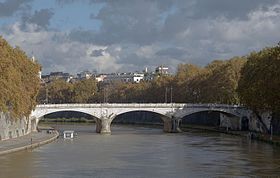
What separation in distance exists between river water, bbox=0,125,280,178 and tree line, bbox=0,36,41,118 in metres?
4.58

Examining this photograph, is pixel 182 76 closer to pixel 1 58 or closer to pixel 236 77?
pixel 236 77

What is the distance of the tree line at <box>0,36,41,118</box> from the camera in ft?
172

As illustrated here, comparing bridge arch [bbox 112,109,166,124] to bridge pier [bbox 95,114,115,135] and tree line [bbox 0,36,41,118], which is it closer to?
bridge pier [bbox 95,114,115,135]

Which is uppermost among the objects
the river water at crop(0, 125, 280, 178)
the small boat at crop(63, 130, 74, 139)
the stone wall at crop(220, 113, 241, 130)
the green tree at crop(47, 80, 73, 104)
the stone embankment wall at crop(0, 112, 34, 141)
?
the green tree at crop(47, 80, 73, 104)

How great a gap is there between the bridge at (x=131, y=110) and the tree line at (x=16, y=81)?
12.4 metres

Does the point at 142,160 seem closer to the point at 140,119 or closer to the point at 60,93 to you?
the point at 140,119

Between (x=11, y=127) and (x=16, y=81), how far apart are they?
6.56 m

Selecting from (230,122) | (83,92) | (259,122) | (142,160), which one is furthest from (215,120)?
(142,160)

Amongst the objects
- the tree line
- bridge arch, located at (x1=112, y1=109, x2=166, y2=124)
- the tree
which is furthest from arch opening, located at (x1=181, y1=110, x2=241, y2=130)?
the tree

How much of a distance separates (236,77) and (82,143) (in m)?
34.3

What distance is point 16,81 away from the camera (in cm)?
5844

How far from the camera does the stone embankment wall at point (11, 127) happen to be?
193 ft

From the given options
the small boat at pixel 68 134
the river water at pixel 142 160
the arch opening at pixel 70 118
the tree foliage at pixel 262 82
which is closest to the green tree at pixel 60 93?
the arch opening at pixel 70 118

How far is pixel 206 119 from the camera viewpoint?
10700 cm
